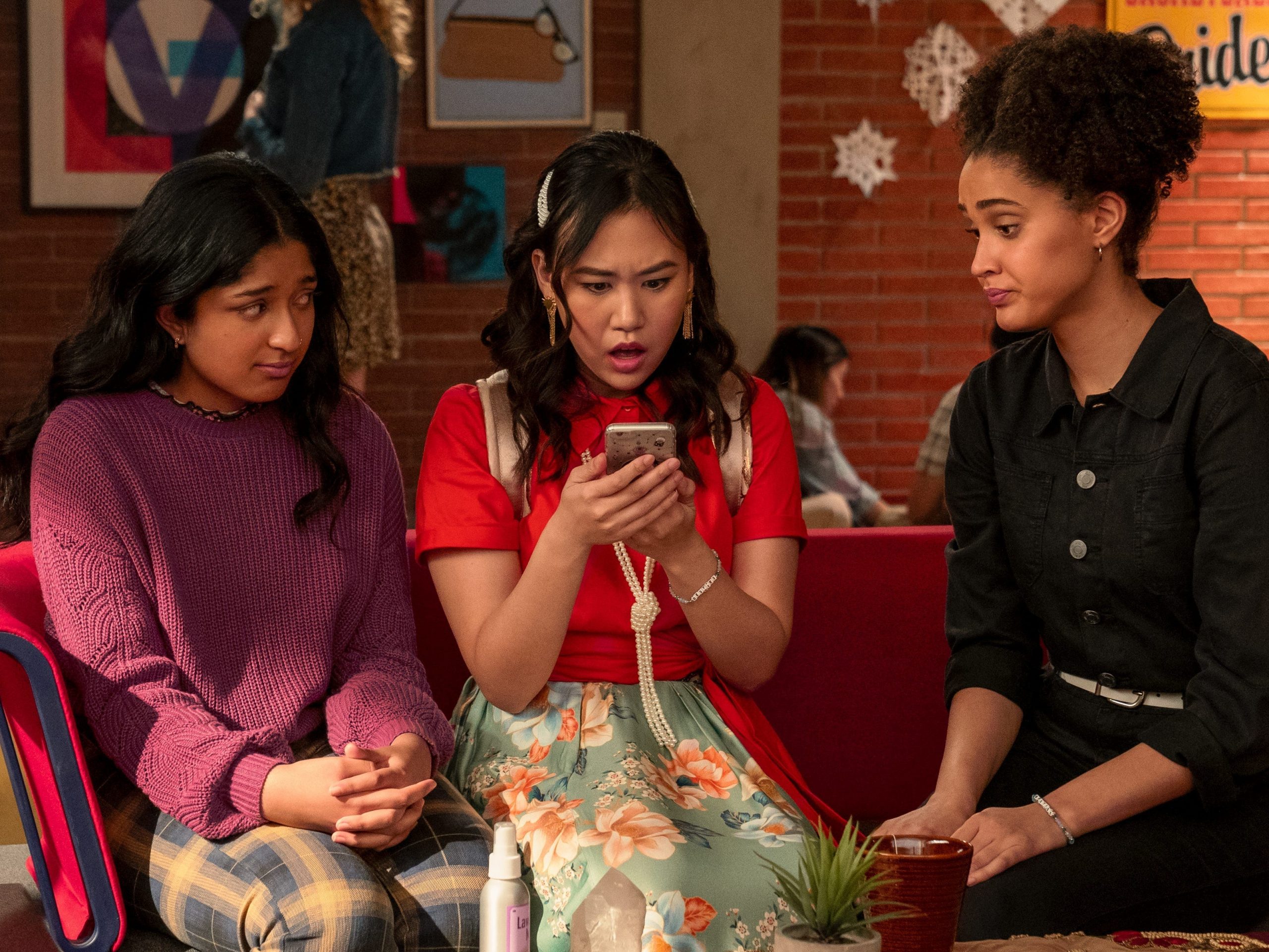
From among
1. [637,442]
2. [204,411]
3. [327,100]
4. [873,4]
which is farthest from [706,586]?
[873,4]

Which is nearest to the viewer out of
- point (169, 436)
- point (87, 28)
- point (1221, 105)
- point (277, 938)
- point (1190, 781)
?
point (277, 938)

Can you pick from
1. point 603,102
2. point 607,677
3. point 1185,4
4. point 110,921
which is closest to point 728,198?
point 603,102

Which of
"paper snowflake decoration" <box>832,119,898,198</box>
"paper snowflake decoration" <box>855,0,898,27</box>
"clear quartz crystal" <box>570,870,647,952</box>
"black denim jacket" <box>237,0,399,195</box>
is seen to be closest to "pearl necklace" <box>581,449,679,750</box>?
"clear quartz crystal" <box>570,870,647,952</box>

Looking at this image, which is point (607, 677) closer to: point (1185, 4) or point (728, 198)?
point (728, 198)

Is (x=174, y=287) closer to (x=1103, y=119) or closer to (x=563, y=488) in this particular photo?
(x=563, y=488)

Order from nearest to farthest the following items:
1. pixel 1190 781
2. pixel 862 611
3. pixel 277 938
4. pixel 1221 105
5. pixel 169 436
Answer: pixel 277 938
pixel 1190 781
pixel 169 436
pixel 862 611
pixel 1221 105

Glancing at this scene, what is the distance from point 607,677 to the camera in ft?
6.38

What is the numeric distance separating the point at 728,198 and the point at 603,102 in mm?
648

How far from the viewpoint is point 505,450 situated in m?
1.98

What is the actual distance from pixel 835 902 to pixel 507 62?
4.71m

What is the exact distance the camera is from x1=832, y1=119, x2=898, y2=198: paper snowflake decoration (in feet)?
18.1

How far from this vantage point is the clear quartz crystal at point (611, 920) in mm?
1404

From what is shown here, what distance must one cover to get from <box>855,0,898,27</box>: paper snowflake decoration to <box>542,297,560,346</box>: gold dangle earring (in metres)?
3.98

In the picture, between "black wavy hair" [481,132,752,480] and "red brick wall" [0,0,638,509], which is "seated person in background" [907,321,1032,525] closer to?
"black wavy hair" [481,132,752,480]
